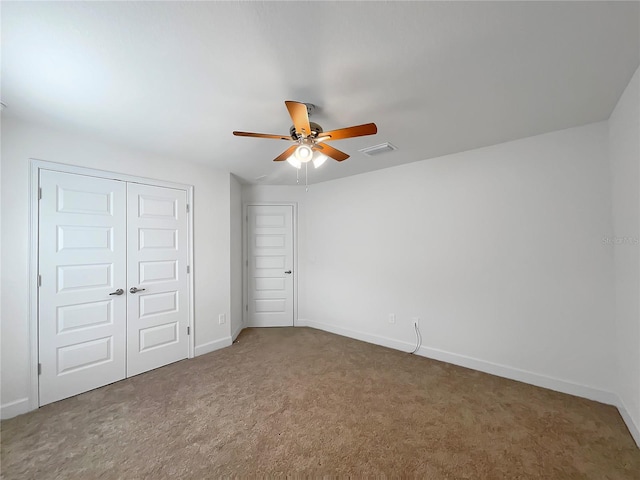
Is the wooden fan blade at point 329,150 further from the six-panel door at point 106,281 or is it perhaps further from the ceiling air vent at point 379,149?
the six-panel door at point 106,281

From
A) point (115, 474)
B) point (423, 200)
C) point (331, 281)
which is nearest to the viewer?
point (115, 474)

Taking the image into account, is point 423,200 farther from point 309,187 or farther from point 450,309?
point 309,187

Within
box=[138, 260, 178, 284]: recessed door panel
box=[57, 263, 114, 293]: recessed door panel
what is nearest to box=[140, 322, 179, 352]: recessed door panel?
box=[138, 260, 178, 284]: recessed door panel

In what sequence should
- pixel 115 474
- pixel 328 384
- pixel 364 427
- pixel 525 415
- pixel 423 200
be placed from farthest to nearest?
pixel 423 200
pixel 328 384
pixel 525 415
pixel 364 427
pixel 115 474

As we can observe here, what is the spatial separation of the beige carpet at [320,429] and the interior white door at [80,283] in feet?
0.82

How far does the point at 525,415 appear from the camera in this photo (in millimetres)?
2051

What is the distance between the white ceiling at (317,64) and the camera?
1.17 meters

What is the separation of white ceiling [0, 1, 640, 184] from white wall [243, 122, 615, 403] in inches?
21.6

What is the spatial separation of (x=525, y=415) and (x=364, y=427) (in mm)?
1368

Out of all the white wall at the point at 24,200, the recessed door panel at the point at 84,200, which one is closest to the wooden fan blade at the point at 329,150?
the white wall at the point at 24,200

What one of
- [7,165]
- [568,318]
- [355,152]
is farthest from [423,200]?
[7,165]

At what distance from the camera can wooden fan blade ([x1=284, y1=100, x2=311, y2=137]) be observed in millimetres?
1458

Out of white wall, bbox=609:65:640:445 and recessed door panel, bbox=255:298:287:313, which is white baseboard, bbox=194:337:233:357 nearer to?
recessed door panel, bbox=255:298:287:313

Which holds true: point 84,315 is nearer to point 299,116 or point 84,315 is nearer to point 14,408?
point 14,408
